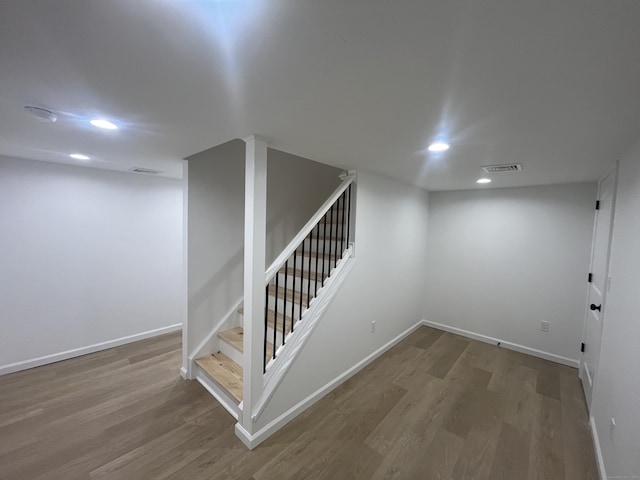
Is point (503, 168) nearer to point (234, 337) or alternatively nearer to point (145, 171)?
point (234, 337)

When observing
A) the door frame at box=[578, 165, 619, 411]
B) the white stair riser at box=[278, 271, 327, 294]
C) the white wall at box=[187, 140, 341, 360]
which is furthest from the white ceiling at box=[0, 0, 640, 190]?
the white stair riser at box=[278, 271, 327, 294]

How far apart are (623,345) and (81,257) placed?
4829 millimetres

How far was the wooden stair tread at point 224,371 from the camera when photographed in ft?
7.45

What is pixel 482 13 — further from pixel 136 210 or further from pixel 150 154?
pixel 136 210

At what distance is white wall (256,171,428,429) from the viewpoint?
2.32 metres

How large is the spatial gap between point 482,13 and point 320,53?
0.48 meters

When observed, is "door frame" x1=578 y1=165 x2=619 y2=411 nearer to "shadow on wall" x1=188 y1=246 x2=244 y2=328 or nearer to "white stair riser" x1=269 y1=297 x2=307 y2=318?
"white stair riser" x1=269 y1=297 x2=307 y2=318

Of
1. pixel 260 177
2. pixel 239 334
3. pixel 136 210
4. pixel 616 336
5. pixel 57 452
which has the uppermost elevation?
pixel 260 177

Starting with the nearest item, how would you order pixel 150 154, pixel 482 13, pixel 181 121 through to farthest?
pixel 482 13 → pixel 181 121 → pixel 150 154

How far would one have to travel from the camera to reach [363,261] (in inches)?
114

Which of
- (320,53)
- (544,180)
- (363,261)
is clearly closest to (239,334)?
(363,261)

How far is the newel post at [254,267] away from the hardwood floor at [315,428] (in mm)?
404

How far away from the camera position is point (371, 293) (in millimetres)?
3047

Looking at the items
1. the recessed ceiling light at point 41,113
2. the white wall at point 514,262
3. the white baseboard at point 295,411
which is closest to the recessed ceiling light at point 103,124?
the recessed ceiling light at point 41,113
